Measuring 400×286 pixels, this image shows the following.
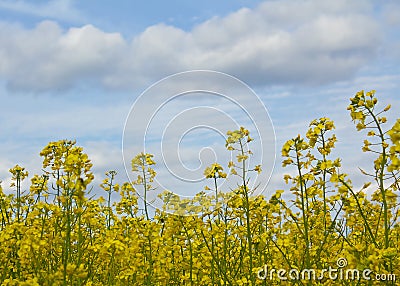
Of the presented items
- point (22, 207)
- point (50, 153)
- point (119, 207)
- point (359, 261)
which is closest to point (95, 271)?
point (119, 207)

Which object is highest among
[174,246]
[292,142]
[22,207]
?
[292,142]

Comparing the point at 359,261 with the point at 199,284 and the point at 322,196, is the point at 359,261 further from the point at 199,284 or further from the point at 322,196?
the point at 199,284

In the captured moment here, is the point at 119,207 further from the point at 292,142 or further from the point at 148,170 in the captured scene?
the point at 292,142

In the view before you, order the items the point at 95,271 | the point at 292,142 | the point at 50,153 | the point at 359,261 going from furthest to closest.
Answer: the point at 95,271 < the point at 50,153 < the point at 292,142 < the point at 359,261

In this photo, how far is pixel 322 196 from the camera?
5934 millimetres

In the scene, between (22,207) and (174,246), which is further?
(22,207)

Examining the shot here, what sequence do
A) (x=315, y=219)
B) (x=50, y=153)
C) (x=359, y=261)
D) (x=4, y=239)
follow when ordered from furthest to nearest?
(x=315, y=219)
(x=4, y=239)
(x=50, y=153)
(x=359, y=261)

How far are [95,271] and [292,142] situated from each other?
348cm

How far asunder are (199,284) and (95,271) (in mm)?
1682

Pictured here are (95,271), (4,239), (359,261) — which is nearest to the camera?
(359,261)

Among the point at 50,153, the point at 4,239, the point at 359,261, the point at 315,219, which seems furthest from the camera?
the point at 315,219

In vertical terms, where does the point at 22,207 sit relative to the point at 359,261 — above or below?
above

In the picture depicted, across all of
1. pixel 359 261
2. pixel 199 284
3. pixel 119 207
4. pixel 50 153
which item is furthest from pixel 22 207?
pixel 359 261

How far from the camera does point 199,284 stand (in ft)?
19.5
